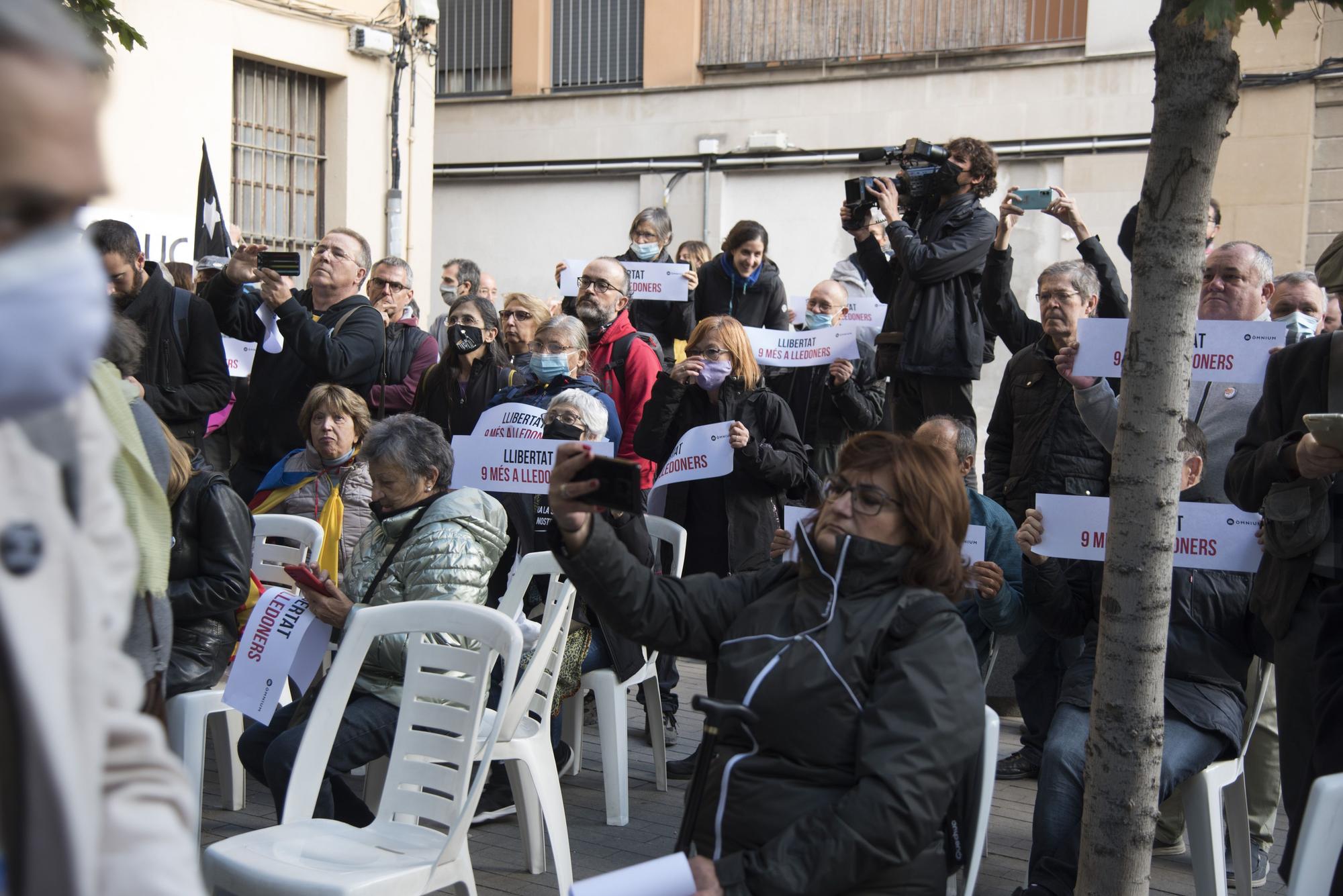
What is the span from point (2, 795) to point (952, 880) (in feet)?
11.1

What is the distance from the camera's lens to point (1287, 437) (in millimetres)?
3760

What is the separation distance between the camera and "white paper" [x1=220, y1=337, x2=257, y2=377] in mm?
8297

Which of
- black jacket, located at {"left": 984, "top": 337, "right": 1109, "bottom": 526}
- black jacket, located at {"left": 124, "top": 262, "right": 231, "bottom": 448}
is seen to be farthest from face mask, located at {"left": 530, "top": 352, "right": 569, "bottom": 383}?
black jacket, located at {"left": 984, "top": 337, "right": 1109, "bottom": 526}

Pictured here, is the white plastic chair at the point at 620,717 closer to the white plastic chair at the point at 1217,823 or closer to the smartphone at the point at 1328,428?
the white plastic chair at the point at 1217,823

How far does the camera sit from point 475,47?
19078mm

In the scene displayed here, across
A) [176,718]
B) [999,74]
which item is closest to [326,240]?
[176,718]

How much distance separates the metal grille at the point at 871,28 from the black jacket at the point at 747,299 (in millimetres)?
8143

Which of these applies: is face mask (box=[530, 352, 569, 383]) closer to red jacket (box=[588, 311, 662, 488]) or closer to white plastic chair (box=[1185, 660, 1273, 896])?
red jacket (box=[588, 311, 662, 488])

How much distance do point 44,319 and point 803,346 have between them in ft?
21.0

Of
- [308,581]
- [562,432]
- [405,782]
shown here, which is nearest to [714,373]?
[562,432]

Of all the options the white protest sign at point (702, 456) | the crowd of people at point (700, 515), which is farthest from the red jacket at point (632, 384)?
the white protest sign at point (702, 456)

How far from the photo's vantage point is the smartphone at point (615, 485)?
9.15 feet

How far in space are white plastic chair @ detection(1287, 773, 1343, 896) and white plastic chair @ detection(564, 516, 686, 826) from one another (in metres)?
2.66

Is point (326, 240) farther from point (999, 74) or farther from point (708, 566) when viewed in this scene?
point (999, 74)
